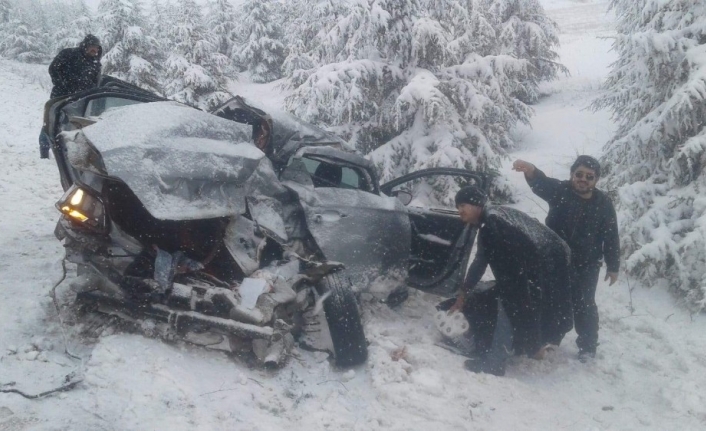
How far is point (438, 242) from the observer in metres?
5.27

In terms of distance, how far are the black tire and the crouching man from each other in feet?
3.31

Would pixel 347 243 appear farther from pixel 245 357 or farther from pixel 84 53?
pixel 84 53

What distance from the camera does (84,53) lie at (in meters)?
5.87

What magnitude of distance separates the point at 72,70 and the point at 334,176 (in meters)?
3.67

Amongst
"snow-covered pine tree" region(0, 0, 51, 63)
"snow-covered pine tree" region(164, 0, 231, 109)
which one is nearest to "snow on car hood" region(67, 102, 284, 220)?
"snow-covered pine tree" region(164, 0, 231, 109)

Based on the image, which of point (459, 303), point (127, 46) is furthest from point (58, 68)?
point (127, 46)

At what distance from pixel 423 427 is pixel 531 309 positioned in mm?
1432

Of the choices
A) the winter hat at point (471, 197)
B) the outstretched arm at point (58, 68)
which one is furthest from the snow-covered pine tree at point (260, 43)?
the winter hat at point (471, 197)

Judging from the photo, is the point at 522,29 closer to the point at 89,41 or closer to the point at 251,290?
the point at 89,41

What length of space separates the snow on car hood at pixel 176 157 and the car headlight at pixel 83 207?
0.22m

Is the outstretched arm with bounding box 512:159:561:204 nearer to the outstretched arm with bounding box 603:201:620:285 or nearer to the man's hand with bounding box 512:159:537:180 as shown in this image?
the man's hand with bounding box 512:159:537:180

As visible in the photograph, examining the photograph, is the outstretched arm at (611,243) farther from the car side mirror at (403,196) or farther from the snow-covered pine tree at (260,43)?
the snow-covered pine tree at (260,43)

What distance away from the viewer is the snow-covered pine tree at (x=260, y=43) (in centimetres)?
2967

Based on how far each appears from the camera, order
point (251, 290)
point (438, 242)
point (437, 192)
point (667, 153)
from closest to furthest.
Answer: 1. point (251, 290)
2. point (438, 242)
3. point (667, 153)
4. point (437, 192)
